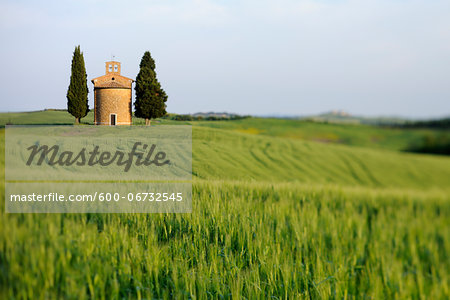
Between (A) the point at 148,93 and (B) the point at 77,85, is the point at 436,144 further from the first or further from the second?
(B) the point at 77,85

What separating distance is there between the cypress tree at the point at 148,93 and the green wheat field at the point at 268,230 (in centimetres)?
36

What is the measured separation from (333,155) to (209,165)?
1.58m

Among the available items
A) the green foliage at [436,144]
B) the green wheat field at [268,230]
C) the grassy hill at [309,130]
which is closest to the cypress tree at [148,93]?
the grassy hill at [309,130]

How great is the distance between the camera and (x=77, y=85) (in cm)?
256

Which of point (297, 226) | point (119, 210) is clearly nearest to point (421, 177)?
point (297, 226)

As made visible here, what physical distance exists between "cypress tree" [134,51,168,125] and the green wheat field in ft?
1.17

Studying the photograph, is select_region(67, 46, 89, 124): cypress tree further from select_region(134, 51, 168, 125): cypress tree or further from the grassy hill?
select_region(134, 51, 168, 125): cypress tree

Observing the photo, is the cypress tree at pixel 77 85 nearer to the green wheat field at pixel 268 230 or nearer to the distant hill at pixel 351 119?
the green wheat field at pixel 268 230

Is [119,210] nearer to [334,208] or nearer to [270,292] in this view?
[270,292]

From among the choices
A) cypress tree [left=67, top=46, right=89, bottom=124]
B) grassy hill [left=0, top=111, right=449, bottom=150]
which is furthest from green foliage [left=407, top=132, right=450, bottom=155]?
cypress tree [left=67, top=46, right=89, bottom=124]

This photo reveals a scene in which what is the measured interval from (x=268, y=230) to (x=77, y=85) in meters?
2.06

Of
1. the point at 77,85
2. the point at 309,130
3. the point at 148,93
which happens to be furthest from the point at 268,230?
the point at 77,85

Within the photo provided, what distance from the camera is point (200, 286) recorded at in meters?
1.93

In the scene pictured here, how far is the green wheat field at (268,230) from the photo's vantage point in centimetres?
174
